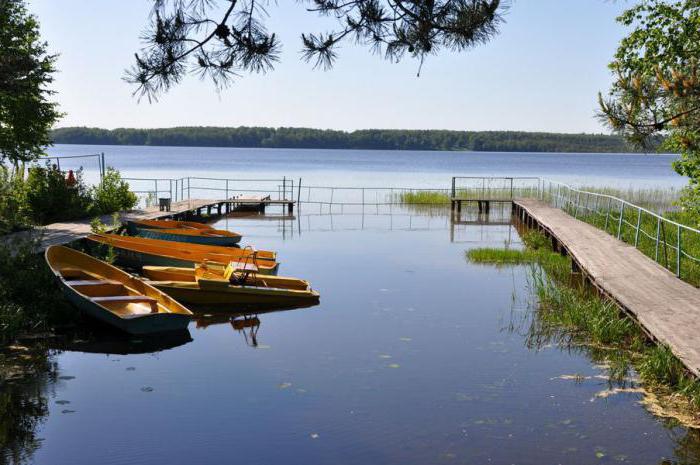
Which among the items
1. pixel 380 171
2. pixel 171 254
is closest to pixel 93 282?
pixel 171 254

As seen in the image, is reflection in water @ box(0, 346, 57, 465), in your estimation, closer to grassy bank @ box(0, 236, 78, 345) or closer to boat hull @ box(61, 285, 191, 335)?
grassy bank @ box(0, 236, 78, 345)

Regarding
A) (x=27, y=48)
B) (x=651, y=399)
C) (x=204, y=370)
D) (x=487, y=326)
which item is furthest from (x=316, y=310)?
(x=27, y=48)

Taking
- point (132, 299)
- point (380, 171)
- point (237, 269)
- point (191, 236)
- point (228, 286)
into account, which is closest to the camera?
point (132, 299)

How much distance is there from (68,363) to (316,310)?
460 centimetres

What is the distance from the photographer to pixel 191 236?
1859cm

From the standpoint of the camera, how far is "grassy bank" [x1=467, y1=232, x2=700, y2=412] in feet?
26.9

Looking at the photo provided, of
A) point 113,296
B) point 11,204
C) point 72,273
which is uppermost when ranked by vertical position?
point 11,204

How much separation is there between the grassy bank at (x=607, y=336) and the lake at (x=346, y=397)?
0.93 feet

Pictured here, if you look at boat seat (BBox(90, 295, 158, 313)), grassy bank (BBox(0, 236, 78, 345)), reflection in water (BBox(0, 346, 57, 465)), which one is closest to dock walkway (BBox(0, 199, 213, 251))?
grassy bank (BBox(0, 236, 78, 345))

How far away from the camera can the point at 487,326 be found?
11.9 meters

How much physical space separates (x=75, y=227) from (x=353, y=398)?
12.4m

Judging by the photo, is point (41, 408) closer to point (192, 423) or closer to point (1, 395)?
point (1, 395)

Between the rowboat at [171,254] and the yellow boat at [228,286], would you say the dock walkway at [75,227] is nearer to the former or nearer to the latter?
the rowboat at [171,254]

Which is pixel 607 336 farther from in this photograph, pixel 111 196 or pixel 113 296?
pixel 111 196
